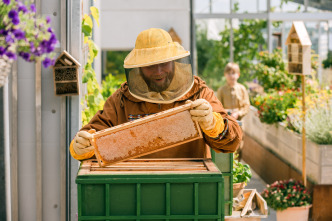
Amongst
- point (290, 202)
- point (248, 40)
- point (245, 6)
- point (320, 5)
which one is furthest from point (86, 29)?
point (320, 5)

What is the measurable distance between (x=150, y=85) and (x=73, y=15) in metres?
1.19

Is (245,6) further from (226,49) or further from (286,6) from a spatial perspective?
(226,49)

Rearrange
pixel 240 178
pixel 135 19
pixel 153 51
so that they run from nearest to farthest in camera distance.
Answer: pixel 153 51 → pixel 240 178 → pixel 135 19

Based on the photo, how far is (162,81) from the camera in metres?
3.37

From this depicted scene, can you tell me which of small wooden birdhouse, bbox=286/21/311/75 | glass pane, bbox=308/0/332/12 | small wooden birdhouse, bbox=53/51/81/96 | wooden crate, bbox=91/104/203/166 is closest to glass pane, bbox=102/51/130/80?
glass pane, bbox=308/0/332/12

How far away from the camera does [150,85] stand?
3396mm

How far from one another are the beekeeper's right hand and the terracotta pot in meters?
4.05

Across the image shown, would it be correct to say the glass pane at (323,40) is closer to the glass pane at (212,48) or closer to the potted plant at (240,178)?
the glass pane at (212,48)

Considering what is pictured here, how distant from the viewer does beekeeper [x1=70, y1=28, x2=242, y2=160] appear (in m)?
3.30

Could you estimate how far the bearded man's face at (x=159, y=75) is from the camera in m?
3.34

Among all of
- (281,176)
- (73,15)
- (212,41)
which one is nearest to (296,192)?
(281,176)

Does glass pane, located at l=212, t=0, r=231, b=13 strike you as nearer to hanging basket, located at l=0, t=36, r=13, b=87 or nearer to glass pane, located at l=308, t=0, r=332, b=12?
glass pane, located at l=308, t=0, r=332, b=12

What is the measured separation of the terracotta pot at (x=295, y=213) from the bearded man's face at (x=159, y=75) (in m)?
3.68

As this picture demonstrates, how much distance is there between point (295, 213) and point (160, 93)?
3.71 m
